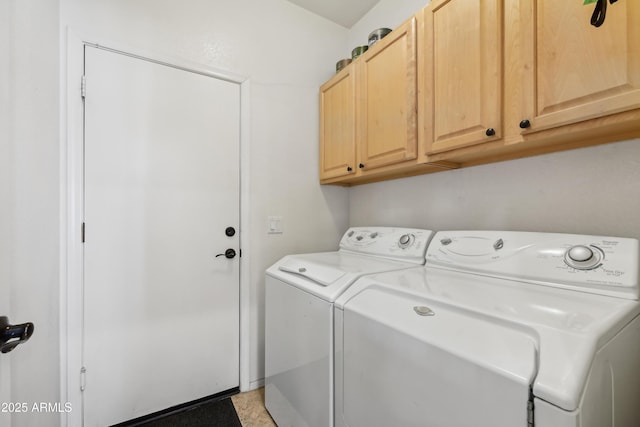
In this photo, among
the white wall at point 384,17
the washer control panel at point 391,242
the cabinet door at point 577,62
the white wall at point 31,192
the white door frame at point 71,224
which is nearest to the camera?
the white wall at point 31,192

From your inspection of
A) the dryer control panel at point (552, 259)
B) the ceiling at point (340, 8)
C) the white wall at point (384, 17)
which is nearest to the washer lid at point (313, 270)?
the dryer control panel at point (552, 259)

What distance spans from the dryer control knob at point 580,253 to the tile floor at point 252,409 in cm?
166

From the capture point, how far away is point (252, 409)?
5.36ft

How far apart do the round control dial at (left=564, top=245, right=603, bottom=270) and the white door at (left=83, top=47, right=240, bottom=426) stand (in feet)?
5.65

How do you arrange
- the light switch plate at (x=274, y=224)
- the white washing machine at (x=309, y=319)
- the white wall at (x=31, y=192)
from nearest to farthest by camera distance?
the white wall at (x=31, y=192) → the white washing machine at (x=309, y=319) → the light switch plate at (x=274, y=224)

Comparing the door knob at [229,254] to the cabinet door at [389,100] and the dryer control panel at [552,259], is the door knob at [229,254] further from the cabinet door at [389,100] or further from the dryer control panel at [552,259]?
the dryer control panel at [552,259]

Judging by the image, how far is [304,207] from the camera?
6.87 feet

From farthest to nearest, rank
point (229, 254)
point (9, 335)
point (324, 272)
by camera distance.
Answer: point (229, 254), point (324, 272), point (9, 335)

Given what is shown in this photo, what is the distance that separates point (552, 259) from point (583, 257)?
8 cm

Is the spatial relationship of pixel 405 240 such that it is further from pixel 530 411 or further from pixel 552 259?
pixel 530 411

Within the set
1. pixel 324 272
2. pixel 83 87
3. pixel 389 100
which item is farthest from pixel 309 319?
pixel 83 87

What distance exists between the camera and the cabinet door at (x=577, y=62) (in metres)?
0.78

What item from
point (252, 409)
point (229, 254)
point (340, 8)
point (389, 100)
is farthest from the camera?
point (340, 8)

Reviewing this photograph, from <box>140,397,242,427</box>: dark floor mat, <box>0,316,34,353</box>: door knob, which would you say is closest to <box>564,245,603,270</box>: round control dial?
<box>0,316,34,353</box>: door knob
